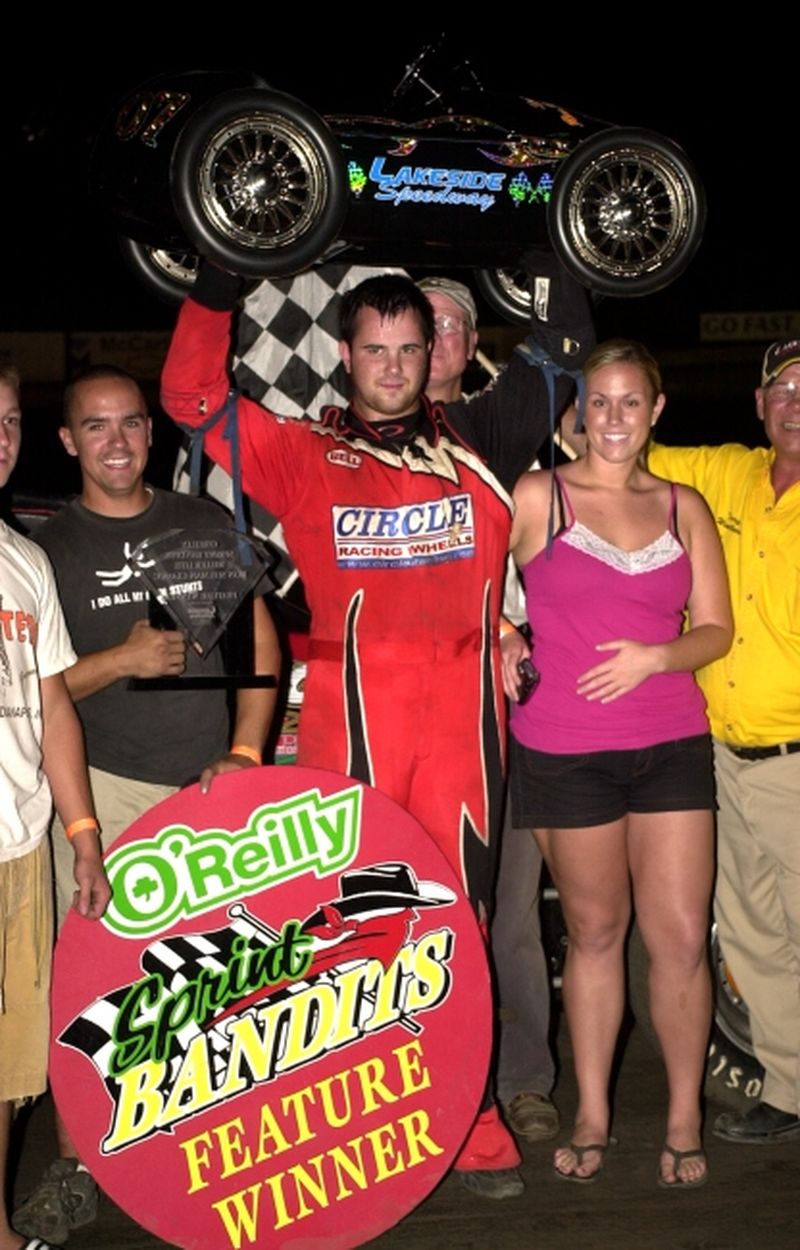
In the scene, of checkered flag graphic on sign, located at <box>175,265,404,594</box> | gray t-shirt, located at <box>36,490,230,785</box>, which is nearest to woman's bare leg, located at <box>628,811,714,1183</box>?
gray t-shirt, located at <box>36,490,230,785</box>

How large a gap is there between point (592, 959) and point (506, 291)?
1981 millimetres

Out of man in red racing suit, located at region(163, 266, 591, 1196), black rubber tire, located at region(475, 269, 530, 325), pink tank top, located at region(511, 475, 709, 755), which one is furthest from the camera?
black rubber tire, located at region(475, 269, 530, 325)

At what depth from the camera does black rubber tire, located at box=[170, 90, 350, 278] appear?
3.39 meters

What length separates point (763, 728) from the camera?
3.88 meters

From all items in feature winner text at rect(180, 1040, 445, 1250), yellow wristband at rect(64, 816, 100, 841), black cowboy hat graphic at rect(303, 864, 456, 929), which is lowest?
feature winner text at rect(180, 1040, 445, 1250)

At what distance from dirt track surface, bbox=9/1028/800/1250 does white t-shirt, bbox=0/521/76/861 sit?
3.28ft

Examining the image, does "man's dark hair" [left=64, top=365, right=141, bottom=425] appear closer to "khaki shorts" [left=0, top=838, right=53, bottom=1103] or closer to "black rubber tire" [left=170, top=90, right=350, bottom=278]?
"black rubber tire" [left=170, top=90, right=350, bottom=278]

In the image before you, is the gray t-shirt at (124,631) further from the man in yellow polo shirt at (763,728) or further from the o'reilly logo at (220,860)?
the man in yellow polo shirt at (763,728)

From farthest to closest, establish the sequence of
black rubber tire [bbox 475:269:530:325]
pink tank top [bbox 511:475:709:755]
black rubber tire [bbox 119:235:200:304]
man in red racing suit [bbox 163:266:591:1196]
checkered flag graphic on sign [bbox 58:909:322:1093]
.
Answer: black rubber tire [bbox 475:269:530:325] → black rubber tire [bbox 119:235:200:304] → pink tank top [bbox 511:475:709:755] → man in red racing suit [bbox 163:266:591:1196] → checkered flag graphic on sign [bbox 58:909:322:1093]

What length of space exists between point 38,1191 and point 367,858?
Result: 107 centimetres

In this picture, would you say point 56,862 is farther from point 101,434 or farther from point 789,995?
point 789,995

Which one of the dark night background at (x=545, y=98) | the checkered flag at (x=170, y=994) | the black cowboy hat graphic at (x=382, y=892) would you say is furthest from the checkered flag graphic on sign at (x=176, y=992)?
the dark night background at (x=545, y=98)

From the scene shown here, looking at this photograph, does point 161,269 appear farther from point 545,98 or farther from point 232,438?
point 545,98

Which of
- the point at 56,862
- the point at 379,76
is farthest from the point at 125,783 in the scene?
the point at 379,76
